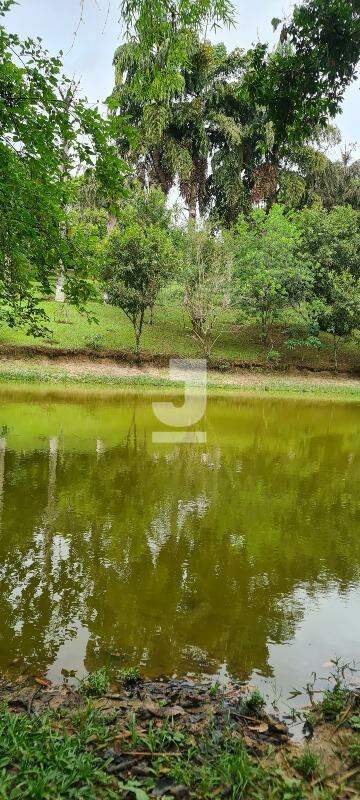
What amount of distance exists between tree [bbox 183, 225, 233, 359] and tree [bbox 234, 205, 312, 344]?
1.50 meters

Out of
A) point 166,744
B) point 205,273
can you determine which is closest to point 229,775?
point 166,744

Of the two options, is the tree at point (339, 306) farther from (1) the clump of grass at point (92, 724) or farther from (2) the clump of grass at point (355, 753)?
(1) the clump of grass at point (92, 724)

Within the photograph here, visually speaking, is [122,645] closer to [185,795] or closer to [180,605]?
[180,605]

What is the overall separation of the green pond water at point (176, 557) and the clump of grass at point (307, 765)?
94 centimetres

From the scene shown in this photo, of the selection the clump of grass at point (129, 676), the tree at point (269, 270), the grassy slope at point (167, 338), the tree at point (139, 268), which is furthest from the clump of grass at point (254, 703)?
the tree at point (269, 270)

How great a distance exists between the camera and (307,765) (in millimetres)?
2945

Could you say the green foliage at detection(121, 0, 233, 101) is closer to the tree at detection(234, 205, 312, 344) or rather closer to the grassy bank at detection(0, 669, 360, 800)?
the grassy bank at detection(0, 669, 360, 800)

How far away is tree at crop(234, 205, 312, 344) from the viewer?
33000 millimetres

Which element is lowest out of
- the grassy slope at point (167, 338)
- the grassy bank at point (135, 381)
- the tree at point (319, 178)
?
the grassy bank at point (135, 381)

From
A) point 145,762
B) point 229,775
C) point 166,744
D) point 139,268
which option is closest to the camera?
point 229,775

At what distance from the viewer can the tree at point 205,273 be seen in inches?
1248

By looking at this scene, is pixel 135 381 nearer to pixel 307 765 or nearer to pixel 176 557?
pixel 176 557

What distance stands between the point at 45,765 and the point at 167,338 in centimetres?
3401

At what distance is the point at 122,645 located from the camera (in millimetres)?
4375
